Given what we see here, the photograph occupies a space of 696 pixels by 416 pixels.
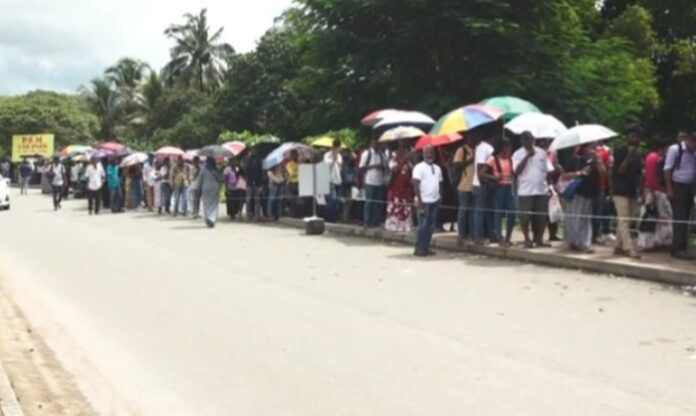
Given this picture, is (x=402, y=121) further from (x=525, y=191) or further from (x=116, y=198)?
(x=116, y=198)

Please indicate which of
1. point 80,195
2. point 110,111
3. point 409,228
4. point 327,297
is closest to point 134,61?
point 110,111

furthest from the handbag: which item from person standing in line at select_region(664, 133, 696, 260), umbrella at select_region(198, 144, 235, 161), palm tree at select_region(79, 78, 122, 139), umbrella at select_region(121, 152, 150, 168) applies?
palm tree at select_region(79, 78, 122, 139)

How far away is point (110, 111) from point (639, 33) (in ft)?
174

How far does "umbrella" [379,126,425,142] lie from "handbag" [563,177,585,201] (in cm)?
464

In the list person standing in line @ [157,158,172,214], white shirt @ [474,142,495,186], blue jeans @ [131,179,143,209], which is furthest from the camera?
blue jeans @ [131,179,143,209]

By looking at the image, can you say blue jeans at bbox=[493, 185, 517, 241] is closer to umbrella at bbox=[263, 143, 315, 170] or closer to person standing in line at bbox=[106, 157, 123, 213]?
umbrella at bbox=[263, 143, 315, 170]

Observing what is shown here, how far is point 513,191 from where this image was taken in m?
14.5

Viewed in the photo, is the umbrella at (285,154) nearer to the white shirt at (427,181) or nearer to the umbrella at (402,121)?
the umbrella at (402,121)

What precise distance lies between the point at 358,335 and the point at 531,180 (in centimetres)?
611

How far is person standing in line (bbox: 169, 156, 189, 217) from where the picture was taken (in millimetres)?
26422

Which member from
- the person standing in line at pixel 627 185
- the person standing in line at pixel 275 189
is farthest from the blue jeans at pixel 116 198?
the person standing in line at pixel 627 185

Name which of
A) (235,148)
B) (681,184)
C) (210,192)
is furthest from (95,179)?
(681,184)

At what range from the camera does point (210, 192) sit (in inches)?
870

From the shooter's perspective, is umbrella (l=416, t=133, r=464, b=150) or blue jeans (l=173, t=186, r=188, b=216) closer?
umbrella (l=416, t=133, r=464, b=150)
